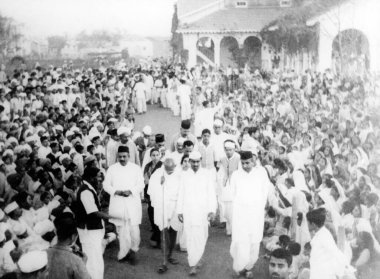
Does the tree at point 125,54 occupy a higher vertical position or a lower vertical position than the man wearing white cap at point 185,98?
higher

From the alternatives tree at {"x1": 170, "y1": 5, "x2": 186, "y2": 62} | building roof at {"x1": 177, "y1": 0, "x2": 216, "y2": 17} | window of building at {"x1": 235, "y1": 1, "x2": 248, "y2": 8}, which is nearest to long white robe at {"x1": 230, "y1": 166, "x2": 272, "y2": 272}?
tree at {"x1": 170, "y1": 5, "x2": 186, "y2": 62}

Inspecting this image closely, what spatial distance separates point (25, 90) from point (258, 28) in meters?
15.0

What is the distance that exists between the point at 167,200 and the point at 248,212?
996 millimetres

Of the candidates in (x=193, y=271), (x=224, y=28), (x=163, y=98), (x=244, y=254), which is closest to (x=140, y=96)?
(x=163, y=98)

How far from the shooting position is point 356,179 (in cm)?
609

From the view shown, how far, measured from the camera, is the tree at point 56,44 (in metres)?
10.3

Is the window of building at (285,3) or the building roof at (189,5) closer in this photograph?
the building roof at (189,5)

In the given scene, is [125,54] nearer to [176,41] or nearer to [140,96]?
[176,41]

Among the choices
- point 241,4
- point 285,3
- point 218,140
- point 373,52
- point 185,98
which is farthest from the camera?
point 285,3

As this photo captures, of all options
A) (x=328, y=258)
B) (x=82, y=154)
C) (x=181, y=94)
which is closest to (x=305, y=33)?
(x=181, y=94)

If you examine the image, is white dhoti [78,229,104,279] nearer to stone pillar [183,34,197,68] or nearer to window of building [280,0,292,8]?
stone pillar [183,34,197,68]

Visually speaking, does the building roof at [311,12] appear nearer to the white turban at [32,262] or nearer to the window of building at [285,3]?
the window of building at [285,3]

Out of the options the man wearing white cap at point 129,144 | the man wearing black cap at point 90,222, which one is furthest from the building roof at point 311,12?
the man wearing black cap at point 90,222

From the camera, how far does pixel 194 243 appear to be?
17.6 feet
